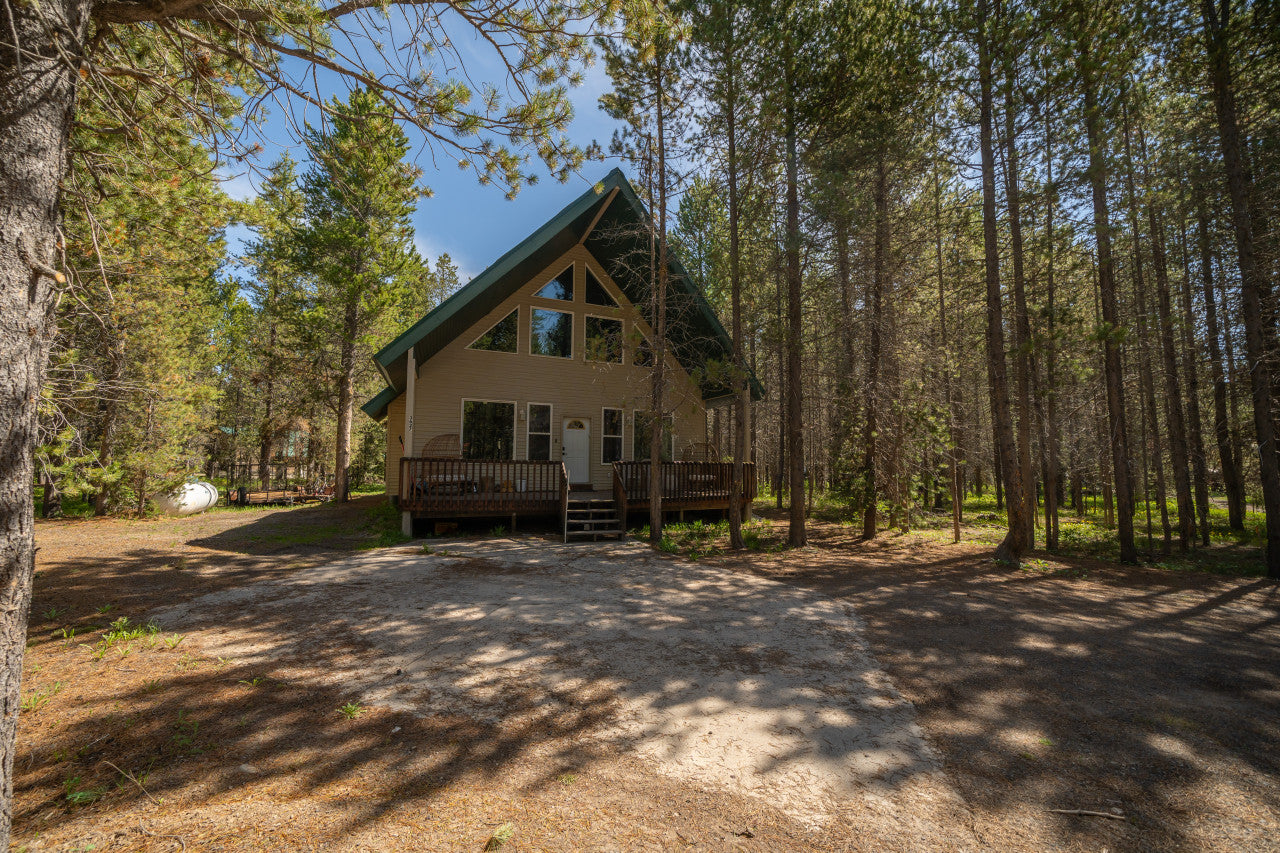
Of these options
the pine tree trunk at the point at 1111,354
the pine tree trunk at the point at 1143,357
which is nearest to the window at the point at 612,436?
the pine tree trunk at the point at 1111,354

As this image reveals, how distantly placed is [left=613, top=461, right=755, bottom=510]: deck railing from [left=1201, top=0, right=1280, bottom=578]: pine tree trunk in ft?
29.6

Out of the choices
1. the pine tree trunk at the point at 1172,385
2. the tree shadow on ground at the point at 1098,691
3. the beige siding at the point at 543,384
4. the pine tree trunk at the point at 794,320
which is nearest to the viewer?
the tree shadow on ground at the point at 1098,691

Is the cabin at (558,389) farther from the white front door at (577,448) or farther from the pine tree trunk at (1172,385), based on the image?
the pine tree trunk at (1172,385)

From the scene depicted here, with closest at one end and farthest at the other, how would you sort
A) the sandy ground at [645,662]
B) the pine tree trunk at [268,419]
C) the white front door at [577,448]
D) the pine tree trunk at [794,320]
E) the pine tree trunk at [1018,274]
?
the sandy ground at [645,662]
the pine tree trunk at [1018,274]
the pine tree trunk at [794,320]
the white front door at [577,448]
the pine tree trunk at [268,419]

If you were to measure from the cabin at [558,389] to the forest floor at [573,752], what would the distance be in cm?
546

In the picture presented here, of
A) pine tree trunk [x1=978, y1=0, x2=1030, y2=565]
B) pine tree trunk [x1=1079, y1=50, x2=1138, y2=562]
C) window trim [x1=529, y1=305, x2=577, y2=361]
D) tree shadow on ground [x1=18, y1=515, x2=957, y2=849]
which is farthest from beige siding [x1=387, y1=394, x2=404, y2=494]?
pine tree trunk [x1=1079, y1=50, x2=1138, y2=562]

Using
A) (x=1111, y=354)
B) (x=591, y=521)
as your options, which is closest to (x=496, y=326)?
(x=591, y=521)

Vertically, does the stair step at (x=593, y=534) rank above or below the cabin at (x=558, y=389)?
below

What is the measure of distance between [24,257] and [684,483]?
10.6 meters

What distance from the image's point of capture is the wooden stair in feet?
33.8

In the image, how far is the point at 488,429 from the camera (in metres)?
12.6

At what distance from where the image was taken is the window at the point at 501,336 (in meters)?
12.5

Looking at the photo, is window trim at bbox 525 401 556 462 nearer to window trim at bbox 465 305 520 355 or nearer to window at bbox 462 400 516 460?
window at bbox 462 400 516 460

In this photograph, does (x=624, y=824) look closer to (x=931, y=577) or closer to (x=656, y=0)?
(x=656, y=0)
